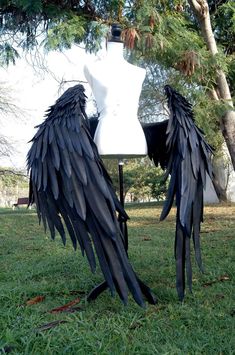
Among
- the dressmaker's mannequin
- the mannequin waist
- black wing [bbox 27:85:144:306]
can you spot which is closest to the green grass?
black wing [bbox 27:85:144:306]

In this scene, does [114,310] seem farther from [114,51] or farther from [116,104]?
[114,51]

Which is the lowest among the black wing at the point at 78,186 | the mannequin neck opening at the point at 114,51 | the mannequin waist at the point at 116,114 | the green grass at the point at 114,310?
the green grass at the point at 114,310

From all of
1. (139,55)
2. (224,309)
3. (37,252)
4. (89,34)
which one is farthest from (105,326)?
(89,34)

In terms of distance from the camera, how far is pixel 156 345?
2.11 m

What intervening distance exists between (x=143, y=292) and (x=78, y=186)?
94cm

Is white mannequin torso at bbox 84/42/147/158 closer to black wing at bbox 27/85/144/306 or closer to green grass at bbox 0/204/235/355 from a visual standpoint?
black wing at bbox 27/85/144/306

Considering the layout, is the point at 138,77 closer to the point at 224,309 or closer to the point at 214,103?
the point at 224,309

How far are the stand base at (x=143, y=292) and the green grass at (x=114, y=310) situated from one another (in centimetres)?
5

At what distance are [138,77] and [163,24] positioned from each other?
433 centimetres

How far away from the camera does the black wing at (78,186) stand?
2.25m

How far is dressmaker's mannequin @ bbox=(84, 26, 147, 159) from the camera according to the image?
99.6 inches

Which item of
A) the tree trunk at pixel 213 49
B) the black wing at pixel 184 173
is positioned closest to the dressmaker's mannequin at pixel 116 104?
the black wing at pixel 184 173

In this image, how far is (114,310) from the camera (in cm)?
274

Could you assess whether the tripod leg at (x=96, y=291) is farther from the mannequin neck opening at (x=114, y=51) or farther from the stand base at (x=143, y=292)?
the mannequin neck opening at (x=114, y=51)
